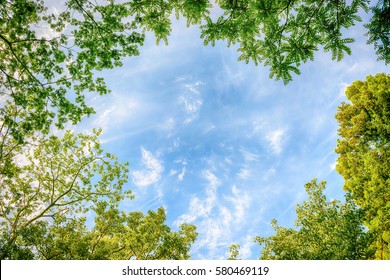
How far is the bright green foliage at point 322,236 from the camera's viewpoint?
11.8 metres

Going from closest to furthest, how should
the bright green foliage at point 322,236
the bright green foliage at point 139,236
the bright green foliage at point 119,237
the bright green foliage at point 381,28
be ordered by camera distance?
the bright green foliage at point 381,28
the bright green foliage at point 322,236
the bright green foliage at point 119,237
the bright green foliage at point 139,236

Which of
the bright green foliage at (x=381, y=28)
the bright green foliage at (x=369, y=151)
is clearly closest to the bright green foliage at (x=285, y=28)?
the bright green foliage at (x=381, y=28)

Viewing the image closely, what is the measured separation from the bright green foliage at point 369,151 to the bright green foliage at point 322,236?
1.65 m

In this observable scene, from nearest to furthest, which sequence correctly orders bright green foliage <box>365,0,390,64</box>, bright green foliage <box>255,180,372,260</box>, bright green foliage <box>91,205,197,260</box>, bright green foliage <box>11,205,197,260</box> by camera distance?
bright green foliage <box>365,0,390,64</box> → bright green foliage <box>255,180,372,260</box> → bright green foliage <box>11,205,197,260</box> → bright green foliage <box>91,205,197,260</box>

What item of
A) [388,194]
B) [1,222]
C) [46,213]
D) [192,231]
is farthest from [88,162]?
[388,194]

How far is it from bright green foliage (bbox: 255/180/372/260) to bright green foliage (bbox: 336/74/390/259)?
165cm

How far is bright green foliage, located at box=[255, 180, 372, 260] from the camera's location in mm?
11766

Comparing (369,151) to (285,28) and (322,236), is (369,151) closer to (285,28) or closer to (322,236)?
(322,236)

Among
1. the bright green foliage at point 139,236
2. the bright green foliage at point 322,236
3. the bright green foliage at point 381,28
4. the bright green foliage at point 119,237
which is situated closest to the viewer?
the bright green foliage at point 381,28

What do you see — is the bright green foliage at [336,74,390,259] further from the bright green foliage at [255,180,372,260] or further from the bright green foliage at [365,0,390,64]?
the bright green foliage at [365,0,390,64]

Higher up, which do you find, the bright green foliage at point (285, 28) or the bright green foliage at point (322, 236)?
the bright green foliage at point (285, 28)

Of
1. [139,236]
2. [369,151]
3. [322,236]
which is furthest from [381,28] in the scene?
[139,236]

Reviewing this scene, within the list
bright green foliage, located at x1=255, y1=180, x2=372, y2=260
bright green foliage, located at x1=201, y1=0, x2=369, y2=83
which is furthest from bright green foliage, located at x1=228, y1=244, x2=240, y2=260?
bright green foliage, located at x1=201, y1=0, x2=369, y2=83

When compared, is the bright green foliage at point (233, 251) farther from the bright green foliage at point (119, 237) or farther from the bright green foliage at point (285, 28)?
the bright green foliage at point (285, 28)
